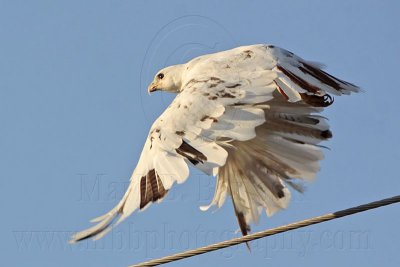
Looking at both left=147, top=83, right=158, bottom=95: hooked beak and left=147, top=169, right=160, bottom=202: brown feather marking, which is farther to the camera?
left=147, top=83, right=158, bottom=95: hooked beak

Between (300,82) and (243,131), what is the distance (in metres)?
1.57

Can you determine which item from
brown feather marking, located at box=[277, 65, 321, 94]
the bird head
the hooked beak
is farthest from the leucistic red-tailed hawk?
the hooked beak

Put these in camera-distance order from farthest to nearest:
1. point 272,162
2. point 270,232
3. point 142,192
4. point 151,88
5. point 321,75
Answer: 1. point 151,88
2. point 321,75
3. point 272,162
4. point 142,192
5. point 270,232

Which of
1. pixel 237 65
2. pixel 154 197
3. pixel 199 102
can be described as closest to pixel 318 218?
pixel 154 197

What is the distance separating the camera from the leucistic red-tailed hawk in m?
11.1

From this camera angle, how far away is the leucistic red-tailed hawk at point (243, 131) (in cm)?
1106

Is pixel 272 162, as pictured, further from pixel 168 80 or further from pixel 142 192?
pixel 168 80

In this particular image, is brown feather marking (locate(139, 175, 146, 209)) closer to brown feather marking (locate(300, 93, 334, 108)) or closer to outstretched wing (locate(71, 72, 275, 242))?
outstretched wing (locate(71, 72, 275, 242))

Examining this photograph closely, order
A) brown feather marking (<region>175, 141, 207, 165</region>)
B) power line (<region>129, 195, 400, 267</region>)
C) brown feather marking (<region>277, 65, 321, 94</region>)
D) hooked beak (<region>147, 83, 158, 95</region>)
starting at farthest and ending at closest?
hooked beak (<region>147, 83, 158, 95</region>) → brown feather marking (<region>277, 65, 321, 94</region>) → brown feather marking (<region>175, 141, 207, 165</region>) → power line (<region>129, 195, 400, 267</region>)

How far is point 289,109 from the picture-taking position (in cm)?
1272

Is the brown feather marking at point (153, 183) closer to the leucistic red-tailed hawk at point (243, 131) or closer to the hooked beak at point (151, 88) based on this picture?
the leucistic red-tailed hawk at point (243, 131)

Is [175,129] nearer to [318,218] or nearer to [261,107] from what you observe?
[261,107]

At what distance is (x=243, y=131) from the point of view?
448 inches

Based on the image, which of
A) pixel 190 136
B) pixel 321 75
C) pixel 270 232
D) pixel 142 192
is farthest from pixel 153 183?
pixel 321 75
